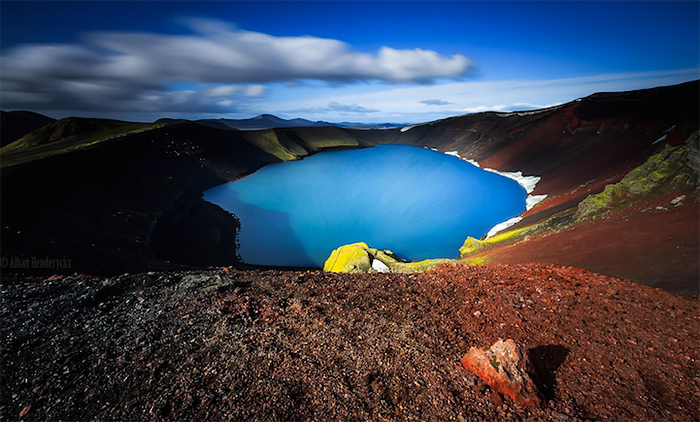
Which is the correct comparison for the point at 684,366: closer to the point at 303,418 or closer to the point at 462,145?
the point at 303,418

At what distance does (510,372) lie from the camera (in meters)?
4.12

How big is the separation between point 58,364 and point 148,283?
9.52 feet

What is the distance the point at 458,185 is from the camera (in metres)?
56.4

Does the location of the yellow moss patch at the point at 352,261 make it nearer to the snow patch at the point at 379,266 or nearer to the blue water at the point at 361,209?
the snow patch at the point at 379,266

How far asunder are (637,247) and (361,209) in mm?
36352

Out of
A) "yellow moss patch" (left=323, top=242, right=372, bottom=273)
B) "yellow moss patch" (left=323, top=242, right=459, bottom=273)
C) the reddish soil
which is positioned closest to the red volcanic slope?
the reddish soil

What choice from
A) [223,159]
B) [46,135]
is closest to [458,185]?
[223,159]

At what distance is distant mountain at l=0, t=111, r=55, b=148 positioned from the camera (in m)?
80.2

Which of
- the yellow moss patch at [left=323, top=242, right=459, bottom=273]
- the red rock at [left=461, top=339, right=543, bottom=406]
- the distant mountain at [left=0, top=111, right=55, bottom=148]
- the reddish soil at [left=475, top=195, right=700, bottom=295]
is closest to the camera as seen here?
the red rock at [left=461, top=339, right=543, bottom=406]

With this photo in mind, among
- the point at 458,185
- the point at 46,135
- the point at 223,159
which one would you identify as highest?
the point at 46,135

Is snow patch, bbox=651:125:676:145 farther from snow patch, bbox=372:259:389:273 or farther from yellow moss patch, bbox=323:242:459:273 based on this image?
snow patch, bbox=372:259:389:273

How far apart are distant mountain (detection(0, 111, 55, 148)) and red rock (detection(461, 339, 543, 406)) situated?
12129 cm

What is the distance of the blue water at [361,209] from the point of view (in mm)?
31266

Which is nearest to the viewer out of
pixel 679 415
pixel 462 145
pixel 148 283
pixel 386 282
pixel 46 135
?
pixel 679 415
